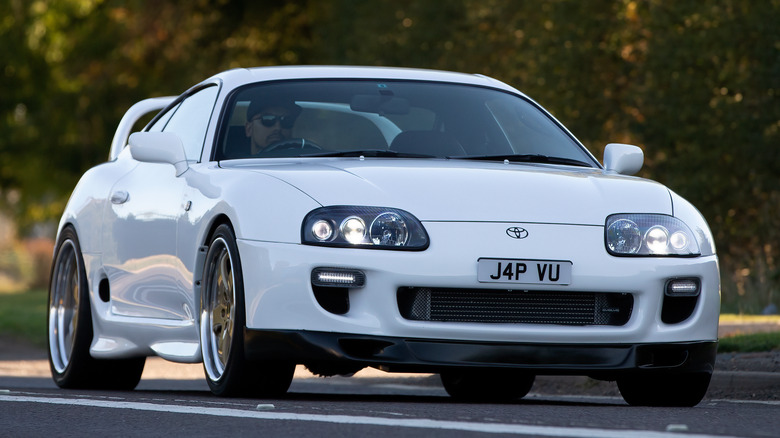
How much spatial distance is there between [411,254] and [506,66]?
16288 millimetres

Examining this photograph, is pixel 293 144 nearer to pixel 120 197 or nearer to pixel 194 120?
pixel 194 120

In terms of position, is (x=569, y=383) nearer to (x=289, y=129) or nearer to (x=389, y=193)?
(x=289, y=129)

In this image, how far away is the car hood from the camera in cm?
637

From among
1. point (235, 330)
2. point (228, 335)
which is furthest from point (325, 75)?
point (235, 330)

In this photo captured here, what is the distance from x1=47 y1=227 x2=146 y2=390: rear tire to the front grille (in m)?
2.89

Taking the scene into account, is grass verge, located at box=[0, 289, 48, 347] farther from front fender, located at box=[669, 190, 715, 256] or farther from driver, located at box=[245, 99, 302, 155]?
front fender, located at box=[669, 190, 715, 256]

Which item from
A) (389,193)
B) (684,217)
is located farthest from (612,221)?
(389,193)

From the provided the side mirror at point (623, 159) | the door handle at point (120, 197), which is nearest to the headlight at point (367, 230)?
the side mirror at point (623, 159)

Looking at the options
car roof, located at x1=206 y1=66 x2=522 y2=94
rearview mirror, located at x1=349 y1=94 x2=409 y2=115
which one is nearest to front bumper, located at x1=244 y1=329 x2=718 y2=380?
rearview mirror, located at x1=349 y1=94 x2=409 y2=115

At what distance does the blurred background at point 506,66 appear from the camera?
16.9 metres

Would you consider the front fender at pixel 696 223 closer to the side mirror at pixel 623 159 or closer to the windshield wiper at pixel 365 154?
the side mirror at pixel 623 159

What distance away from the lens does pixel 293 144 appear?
7367mm

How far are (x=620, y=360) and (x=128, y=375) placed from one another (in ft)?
11.1

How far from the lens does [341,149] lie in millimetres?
7293
